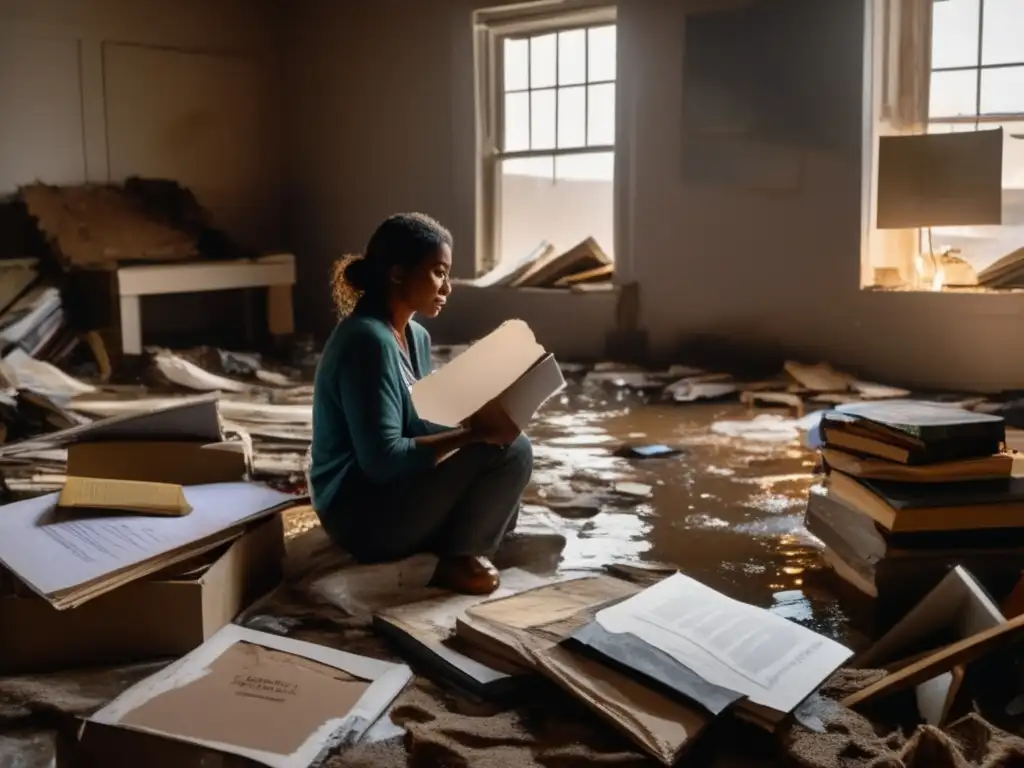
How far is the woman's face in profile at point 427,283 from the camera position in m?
2.36

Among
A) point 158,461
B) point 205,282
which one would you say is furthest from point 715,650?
point 205,282

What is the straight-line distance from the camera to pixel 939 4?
4.73 m

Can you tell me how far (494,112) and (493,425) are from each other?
4.11 metres

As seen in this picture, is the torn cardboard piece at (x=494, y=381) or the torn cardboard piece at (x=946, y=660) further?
the torn cardboard piece at (x=494, y=381)

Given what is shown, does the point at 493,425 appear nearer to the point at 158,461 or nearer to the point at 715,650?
the point at 715,650

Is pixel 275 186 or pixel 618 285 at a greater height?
pixel 275 186

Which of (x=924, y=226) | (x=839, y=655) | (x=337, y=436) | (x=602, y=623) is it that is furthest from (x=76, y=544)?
(x=924, y=226)

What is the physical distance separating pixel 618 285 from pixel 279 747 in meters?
4.21

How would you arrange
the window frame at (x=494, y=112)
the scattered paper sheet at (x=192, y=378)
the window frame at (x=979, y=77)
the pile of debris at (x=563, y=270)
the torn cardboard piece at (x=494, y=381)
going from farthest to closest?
the window frame at (x=494, y=112)
the pile of debris at (x=563, y=270)
the scattered paper sheet at (x=192, y=378)
the window frame at (x=979, y=77)
the torn cardboard piece at (x=494, y=381)

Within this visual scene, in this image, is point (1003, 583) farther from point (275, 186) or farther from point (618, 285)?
point (275, 186)

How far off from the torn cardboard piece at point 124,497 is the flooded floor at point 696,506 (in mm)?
702

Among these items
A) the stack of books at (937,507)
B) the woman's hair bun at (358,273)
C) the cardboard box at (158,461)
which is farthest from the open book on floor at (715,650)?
the cardboard box at (158,461)

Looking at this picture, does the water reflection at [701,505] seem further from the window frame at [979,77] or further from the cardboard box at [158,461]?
the window frame at [979,77]

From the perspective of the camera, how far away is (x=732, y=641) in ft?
6.21
